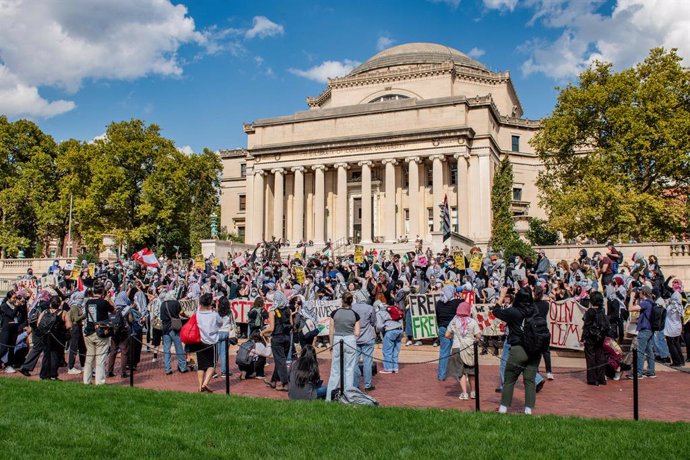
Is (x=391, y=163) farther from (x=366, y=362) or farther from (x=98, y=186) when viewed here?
(x=366, y=362)

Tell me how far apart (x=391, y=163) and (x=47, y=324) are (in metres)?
42.8

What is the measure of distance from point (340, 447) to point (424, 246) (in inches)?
1584

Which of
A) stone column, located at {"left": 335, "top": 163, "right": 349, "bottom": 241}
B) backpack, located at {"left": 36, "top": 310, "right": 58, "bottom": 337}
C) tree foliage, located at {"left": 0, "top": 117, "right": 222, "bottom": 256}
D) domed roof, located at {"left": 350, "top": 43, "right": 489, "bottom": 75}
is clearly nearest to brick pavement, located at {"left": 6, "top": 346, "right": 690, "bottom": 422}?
backpack, located at {"left": 36, "top": 310, "right": 58, "bottom": 337}

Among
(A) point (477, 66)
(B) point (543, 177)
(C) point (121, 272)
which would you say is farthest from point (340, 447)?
(A) point (477, 66)

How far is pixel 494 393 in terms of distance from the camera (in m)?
11.8

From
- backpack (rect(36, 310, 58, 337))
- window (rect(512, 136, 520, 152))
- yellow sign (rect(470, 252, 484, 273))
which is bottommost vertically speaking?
backpack (rect(36, 310, 58, 337))

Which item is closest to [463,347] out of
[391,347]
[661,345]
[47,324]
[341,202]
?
[391,347]

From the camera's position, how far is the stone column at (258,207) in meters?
58.0

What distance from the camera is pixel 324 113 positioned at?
57.9 meters

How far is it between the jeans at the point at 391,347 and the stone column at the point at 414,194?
39.0m

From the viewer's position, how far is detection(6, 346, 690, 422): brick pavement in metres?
10.4

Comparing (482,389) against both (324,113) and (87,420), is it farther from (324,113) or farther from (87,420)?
(324,113)

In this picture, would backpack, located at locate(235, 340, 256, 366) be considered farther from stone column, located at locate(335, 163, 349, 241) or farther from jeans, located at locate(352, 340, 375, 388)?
stone column, located at locate(335, 163, 349, 241)

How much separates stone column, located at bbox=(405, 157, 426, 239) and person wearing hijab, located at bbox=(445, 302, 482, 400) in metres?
41.7
